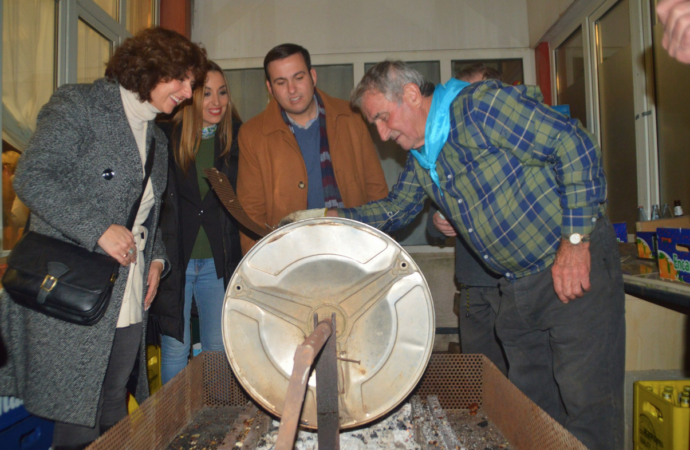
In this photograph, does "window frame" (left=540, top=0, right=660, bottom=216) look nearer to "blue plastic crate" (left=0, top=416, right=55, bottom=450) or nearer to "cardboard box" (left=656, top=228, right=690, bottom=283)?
"cardboard box" (left=656, top=228, right=690, bottom=283)

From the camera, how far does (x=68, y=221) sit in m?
1.16

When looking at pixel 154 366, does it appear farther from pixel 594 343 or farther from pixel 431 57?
pixel 431 57

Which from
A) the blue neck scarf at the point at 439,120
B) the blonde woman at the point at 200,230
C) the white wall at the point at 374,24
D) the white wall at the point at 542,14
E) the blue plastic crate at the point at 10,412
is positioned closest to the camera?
the blue neck scarf at the point at 439,120

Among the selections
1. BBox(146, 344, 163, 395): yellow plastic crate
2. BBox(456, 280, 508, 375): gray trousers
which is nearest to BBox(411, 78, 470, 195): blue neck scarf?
BBox(456, 280, 508, 375): gray trousers

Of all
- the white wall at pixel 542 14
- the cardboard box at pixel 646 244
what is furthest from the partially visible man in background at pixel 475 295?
the white wall at pixel 542 14

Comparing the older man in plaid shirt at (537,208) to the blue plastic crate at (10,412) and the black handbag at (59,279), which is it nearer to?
the black handbag at (59,279)

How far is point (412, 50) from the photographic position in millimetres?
3711

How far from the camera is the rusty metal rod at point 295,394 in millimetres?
663

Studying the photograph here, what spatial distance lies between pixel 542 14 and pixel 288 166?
8.66 ft

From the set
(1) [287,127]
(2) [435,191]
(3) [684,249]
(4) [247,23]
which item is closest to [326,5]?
(4) [247,23]

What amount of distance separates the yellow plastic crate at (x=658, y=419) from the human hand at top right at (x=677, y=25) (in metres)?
1.31

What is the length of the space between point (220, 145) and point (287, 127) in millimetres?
303

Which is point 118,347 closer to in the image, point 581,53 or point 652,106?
point 652,106

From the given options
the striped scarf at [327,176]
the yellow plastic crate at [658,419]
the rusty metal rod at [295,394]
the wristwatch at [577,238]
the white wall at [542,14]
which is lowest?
the yellow plastic crate at [658,419]
